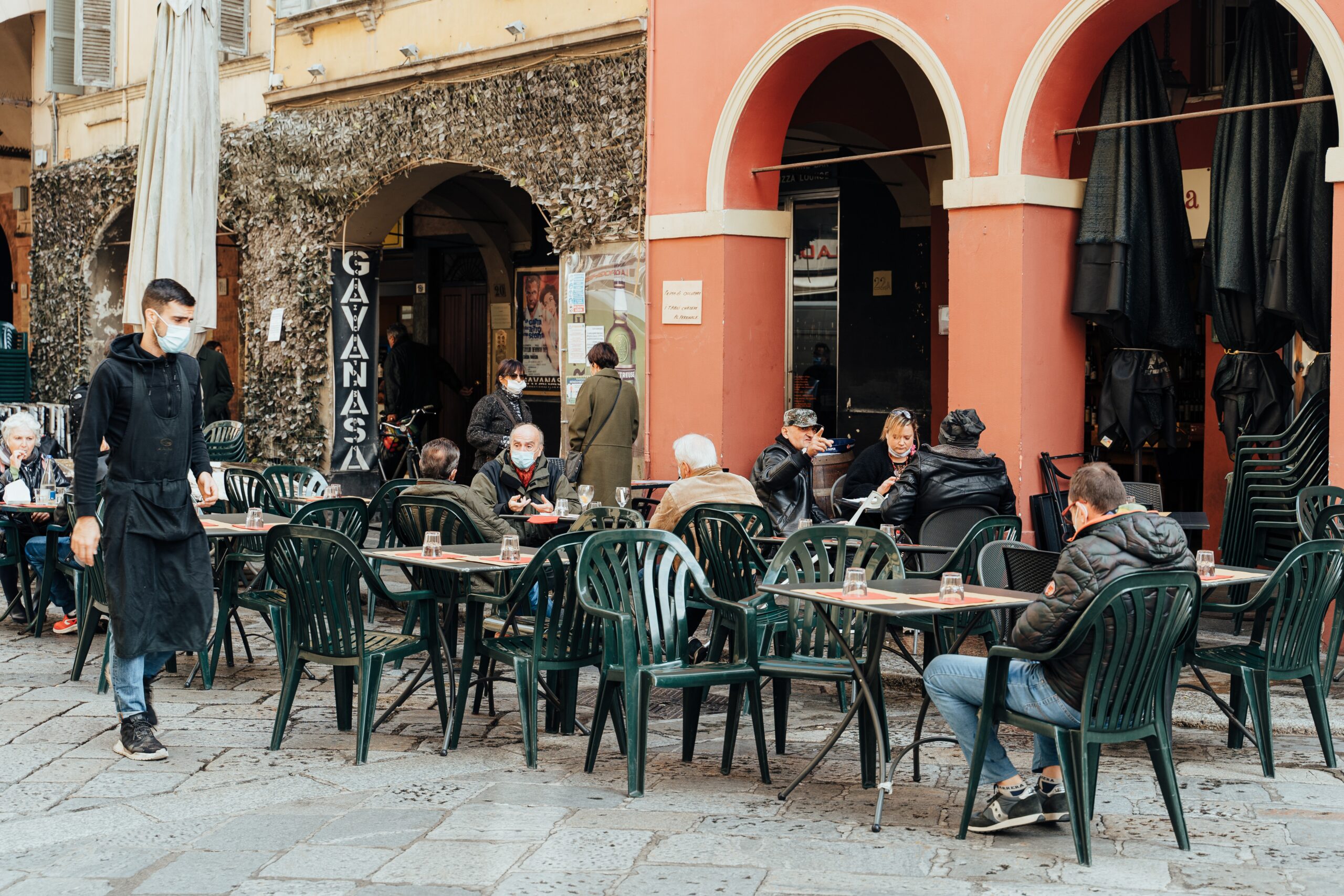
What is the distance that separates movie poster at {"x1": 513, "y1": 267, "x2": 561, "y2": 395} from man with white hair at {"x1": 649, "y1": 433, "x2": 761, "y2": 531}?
23.2ft

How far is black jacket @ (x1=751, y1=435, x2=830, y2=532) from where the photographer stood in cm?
875

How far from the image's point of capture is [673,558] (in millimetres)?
5895

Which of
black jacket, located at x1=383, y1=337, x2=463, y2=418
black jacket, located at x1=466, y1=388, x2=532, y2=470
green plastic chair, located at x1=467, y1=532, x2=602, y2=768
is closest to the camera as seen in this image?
green plastic chair, located at x1=467, y1=532, x2=602, y2=768

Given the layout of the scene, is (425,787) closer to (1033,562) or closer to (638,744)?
(638,744)

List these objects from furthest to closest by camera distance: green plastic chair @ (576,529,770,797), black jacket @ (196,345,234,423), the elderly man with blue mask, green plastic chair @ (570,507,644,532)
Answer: black jacket @ (196,345,234,423)
the elderly man with blue mask
green plastic chair @ (570,507,644,532)
green plastic chair @ (576,529,770,797)

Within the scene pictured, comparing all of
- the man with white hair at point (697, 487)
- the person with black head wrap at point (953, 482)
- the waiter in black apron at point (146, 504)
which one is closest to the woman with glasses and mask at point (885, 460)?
the person with black head wrap at point (953, 482)

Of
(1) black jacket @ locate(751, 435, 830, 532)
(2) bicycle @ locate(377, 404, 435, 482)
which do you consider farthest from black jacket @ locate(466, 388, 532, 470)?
(2) bicycle @ locate(377, 404, 435, 482)

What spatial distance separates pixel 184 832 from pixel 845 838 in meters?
2.11

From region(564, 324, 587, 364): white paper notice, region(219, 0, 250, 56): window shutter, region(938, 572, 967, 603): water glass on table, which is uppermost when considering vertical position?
region(219, 0, 250, 56): window shutter

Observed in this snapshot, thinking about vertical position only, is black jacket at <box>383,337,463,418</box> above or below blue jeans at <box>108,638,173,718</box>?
above

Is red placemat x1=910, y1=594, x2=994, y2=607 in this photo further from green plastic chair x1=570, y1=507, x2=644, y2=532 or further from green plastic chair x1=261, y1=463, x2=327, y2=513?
green plastic chair x1=261, y1=463, x2=327, y2=513

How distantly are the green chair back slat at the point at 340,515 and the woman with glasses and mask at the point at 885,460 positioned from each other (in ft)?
9.20

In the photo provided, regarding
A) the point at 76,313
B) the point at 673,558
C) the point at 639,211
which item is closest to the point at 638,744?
the point at 673,558

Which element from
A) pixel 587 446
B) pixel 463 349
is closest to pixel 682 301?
pixel 587 446
